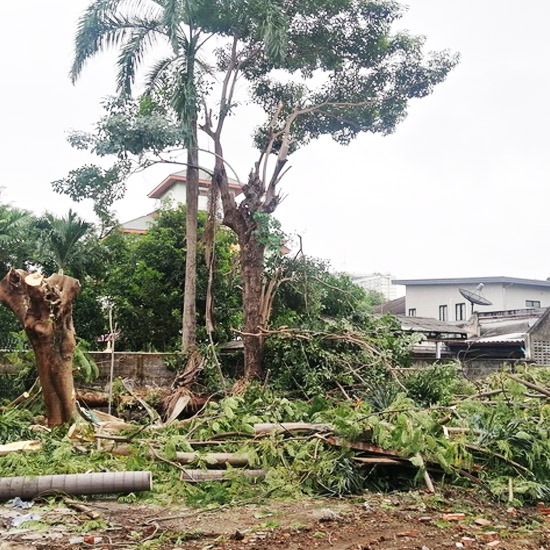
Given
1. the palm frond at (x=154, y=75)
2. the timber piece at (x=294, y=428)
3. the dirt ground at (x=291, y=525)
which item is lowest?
the dirt ground at (x=291, y=525)

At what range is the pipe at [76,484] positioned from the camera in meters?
5.03

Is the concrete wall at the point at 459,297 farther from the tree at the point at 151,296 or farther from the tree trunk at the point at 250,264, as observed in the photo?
the tree trunk at the point at 250,264

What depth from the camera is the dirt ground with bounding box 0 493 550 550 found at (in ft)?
13.1

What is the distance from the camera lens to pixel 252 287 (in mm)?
11391

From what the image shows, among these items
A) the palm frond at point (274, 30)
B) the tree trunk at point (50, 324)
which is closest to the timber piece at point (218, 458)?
the tree trunk at point (50, 324)

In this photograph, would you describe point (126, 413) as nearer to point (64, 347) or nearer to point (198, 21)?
point (64, 347)

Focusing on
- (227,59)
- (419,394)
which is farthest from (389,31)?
(419,394)

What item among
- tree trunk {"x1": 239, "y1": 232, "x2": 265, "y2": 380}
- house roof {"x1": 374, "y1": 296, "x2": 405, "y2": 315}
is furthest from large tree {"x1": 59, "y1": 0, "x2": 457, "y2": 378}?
house roof {"x1": 374, "y1": 296, "x2": 405, "y2": 315}

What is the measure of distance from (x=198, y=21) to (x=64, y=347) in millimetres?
7324

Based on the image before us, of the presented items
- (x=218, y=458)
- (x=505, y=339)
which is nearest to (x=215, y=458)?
(x=218, y=458)

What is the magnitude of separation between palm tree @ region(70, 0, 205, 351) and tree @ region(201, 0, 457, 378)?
79 centimetres

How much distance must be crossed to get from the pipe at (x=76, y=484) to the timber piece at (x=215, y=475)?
0.46 m

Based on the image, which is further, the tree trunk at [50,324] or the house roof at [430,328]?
the house roof at [430,328]

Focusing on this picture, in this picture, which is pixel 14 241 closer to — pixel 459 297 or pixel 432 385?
pixel 432 385
